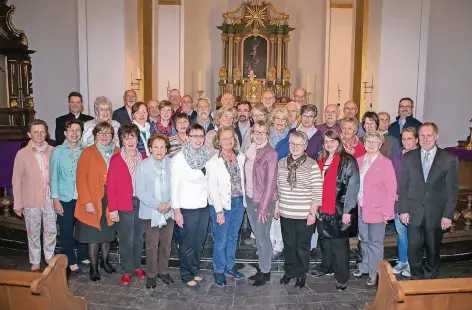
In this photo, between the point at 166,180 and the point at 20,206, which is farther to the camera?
the point at 20,206

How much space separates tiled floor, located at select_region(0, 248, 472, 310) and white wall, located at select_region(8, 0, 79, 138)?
459cm

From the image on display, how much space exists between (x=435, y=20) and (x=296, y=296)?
602 centimetres

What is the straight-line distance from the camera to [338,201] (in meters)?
3.92

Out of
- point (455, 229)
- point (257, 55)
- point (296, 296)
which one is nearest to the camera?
point (296, 296)

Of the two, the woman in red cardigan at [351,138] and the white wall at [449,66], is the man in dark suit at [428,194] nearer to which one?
the woman in red cardigan at [351,138]

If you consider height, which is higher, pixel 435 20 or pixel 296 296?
pixel 435 20

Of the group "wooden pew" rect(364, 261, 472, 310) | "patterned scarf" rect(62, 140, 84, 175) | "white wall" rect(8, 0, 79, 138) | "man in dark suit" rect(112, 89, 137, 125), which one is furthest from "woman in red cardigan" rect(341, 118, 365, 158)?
"white wall" rect(8, 0, 79, 138)

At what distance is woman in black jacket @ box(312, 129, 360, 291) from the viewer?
12.6ft

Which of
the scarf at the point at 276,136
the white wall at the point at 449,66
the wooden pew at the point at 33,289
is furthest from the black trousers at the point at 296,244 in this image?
the white wall at the point at 449,66

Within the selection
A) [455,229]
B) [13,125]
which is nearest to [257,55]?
[13,125]

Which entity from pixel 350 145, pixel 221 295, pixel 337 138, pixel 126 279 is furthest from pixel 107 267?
pixel 350 145

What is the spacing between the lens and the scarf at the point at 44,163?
4219 mm

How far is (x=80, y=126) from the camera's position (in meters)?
4.15

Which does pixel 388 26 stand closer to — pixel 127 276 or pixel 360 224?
pixel 360 224
